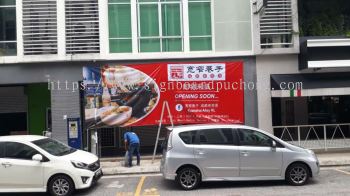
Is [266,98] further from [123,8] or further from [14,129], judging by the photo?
[14,129]

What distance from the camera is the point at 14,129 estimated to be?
23297mm

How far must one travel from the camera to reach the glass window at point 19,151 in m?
12.3

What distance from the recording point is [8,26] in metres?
19.2

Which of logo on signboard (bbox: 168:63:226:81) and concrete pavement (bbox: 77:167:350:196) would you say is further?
logo on signboard (bbox: 168:63:226:81)

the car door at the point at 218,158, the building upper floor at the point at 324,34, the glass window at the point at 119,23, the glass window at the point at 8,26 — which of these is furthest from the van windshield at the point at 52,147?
the building upper floor at the point at 324,34

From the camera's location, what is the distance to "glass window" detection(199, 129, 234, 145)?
12609mm

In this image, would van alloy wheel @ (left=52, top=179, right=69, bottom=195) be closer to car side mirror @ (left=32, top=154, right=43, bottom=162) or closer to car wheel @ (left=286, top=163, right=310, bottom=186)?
car side mirror @ (left=32, top=154, right=43, bottom=162)

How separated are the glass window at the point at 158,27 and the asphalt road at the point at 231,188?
645cm

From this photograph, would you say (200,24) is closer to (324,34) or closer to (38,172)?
(324,34)

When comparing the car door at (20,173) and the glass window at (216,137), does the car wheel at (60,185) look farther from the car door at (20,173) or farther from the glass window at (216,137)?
the glass window at (216,137)

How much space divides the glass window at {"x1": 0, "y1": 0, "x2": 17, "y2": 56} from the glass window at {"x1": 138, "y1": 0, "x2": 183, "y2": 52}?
15.7ft

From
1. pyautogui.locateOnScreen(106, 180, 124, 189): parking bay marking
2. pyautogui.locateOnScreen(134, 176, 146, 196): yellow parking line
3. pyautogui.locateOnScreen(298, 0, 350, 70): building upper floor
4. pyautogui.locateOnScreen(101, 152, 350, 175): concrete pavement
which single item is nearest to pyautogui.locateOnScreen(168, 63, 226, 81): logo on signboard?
pyautogui.locateOnScreen(298, 0, 350, 70): building upper floor

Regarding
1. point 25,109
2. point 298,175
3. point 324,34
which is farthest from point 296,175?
point 25,109

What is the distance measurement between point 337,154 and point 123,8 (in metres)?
9.61
